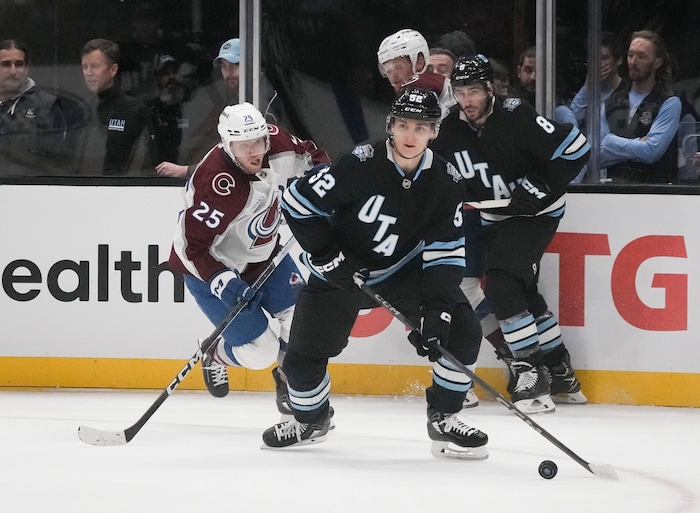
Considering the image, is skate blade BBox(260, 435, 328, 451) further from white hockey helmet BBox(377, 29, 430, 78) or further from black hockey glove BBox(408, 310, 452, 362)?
white hockey helmet BBox(377, 29, 430, 78)

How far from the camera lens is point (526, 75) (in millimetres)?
4836

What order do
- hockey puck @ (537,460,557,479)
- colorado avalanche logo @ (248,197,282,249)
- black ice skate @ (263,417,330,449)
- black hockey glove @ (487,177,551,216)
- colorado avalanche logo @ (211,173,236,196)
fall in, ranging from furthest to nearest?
black hockey glove @ (487,177,551,216) → colorado avalanche logo @ (248,197,282,249) → colorado avalanche logo @ (211,173,236,196) → black ice skate @ (263,417,330,449) → hockey puck @ (537,460,557,479)

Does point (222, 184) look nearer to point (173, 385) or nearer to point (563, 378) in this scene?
point (173, 385)

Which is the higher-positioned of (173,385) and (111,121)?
(111,121)

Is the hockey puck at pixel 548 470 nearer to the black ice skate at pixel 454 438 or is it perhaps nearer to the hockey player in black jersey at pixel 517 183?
the black ice skate at pixel 454 438

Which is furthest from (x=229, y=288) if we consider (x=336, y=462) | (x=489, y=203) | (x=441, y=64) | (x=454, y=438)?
(x=441, y=64)

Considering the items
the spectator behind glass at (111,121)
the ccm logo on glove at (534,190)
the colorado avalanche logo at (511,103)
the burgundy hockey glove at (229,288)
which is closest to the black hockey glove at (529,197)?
the ccm logo on glove at (534,190)

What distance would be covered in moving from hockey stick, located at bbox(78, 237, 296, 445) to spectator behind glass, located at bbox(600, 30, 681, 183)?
140cm

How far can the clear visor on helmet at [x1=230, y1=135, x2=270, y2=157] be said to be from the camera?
3943 mm

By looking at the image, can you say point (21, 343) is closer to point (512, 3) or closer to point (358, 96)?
point (358, 96)

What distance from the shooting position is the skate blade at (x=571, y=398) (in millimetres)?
4660

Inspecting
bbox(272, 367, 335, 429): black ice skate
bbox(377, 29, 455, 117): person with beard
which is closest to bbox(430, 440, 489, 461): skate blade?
bbox(272, 367, 335, 429): black ice skate

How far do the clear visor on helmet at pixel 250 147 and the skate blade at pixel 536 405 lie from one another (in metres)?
1.33

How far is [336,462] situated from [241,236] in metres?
0.96
